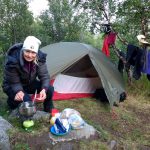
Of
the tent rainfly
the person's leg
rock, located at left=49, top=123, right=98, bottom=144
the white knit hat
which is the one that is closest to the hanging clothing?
the tent rainfly

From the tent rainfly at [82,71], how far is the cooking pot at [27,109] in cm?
211

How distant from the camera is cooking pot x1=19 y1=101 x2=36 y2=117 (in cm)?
435

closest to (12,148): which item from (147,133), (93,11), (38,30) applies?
(147,133)

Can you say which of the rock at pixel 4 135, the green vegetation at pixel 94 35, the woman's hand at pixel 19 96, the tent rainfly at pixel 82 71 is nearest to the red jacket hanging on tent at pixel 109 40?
the green vegetation at pixel 94 35

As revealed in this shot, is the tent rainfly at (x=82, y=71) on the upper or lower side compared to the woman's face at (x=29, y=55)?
lower

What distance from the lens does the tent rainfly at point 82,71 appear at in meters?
6.60

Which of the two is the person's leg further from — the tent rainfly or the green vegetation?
the tent rainfly

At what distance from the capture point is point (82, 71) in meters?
7.28

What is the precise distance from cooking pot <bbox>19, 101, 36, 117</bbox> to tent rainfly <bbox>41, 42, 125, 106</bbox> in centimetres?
211

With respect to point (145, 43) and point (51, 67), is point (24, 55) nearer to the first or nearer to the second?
point (51, 67)

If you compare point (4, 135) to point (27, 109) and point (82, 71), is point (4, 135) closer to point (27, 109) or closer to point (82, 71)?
point (27, 109)

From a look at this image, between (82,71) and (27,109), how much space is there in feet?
10.1

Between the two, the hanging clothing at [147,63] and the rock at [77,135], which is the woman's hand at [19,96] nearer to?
the rock at [77,135]

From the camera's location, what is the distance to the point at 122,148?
4.61 meters
